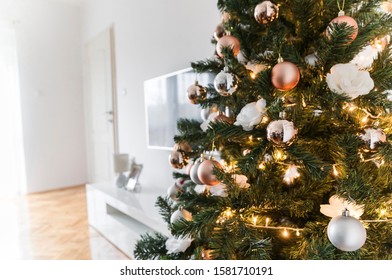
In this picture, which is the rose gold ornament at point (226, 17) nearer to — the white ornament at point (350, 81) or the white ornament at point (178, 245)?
the white ornament at point (350, 81)

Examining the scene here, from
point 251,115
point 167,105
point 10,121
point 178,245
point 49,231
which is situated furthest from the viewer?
point 10,121

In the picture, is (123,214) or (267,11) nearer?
(267,11)

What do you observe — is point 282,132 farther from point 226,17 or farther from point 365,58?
point 226,17

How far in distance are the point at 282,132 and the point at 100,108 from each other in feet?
9.30

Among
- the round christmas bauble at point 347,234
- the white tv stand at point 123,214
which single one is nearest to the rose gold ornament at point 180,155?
the round christmas bauble at point 347,234

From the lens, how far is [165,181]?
2.00 metres

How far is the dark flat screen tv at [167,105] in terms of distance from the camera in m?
1.58

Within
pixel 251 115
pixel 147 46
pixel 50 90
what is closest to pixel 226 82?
pixel 251 115

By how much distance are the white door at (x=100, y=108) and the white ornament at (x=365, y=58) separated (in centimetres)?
244

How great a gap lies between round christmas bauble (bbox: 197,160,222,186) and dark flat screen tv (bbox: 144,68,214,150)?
845 mm

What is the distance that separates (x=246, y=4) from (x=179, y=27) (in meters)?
1.13

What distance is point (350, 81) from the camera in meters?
0.49

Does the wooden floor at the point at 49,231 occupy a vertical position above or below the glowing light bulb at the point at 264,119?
below
